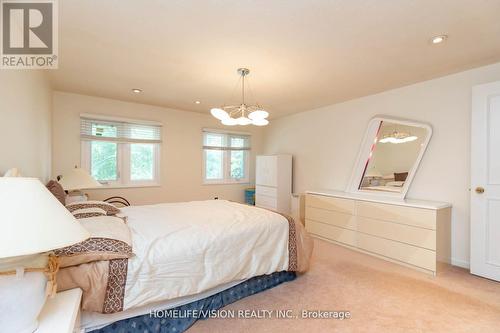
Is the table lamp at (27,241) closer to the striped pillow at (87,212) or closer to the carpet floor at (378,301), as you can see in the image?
the carpet floor at (378,301)

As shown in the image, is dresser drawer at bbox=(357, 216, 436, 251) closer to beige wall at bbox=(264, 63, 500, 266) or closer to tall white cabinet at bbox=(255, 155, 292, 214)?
beige wall at bbox=(264, 63, 500, 266)

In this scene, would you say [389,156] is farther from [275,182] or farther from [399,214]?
[275,182]

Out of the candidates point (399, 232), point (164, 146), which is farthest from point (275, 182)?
point (399, 232)

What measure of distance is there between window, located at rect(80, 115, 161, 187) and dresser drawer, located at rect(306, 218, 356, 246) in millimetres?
2998

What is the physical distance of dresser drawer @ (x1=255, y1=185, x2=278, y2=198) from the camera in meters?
5.03

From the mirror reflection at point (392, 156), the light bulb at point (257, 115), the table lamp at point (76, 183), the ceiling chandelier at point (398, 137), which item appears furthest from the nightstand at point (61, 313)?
the ceiling chandelier at point (398, 137)

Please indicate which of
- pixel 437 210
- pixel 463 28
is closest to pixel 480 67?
pixel 463 28

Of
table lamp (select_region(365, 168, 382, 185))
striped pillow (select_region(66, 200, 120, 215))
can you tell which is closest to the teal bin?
table lamp (select_region(365, 168, 382, 185))

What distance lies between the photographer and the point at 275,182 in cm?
502

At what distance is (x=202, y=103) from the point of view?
433 cm

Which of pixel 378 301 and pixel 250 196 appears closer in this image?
pixel 378 301

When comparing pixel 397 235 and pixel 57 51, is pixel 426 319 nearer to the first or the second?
pixel 397 235

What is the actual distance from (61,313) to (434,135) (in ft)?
13.2

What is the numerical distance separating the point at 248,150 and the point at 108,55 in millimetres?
3745
